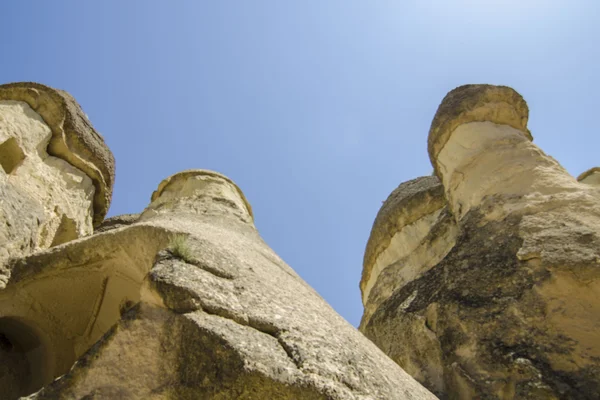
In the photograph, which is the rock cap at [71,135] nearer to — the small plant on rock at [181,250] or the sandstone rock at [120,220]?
the sandstone rock at [120,220]

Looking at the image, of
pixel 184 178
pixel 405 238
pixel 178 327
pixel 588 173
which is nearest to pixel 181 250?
pixel 178 327

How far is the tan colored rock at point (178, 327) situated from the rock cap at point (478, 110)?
4.73 metres

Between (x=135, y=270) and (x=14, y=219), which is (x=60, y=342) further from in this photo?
(x=14, y=219)

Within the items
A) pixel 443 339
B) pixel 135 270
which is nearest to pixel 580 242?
pixel 443 339

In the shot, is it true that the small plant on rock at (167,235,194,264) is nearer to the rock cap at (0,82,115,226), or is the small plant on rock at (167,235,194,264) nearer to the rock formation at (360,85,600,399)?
the rock formation at (360,85,600,399)

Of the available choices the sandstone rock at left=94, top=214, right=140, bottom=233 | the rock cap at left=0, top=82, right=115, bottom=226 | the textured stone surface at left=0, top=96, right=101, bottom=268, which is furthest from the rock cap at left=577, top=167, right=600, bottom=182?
the textured stone surface at left=0, top=96, right=101, bottom=268

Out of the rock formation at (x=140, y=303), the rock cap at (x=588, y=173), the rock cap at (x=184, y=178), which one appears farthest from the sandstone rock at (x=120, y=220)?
the rock cap at (x=588, y=173)

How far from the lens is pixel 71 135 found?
24.7 feet

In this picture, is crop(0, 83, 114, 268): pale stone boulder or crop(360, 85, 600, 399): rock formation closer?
crop(360, 85, 600, 399): rock formation

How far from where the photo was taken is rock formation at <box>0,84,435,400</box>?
112 inches

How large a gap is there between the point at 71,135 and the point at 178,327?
540 cm

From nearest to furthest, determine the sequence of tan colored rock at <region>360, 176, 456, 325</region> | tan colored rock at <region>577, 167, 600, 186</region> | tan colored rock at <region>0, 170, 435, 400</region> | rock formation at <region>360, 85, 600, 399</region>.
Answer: tan colored rock at <region>0, 170, 435, 400</region> < rock formation at <region>360, 85, 600, 399</region> < tan colored rock at <region>360, 176, 456, 325</region> < tan colored rock at <region>577, 167, 600, 186</region>

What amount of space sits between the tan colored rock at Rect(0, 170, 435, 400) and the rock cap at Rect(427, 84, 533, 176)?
4.73 m

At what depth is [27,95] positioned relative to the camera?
7.22 meters
